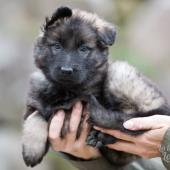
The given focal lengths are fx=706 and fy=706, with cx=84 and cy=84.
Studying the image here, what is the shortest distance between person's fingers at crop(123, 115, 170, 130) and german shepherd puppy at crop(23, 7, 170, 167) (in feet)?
0.35

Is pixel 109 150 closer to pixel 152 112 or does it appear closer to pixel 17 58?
pixel 152 112

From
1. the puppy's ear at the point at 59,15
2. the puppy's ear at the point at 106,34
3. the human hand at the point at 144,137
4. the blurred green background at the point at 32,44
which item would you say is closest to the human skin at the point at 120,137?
the human hand at the point at 144,137

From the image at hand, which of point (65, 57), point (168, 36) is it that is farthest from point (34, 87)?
point (168, 36)

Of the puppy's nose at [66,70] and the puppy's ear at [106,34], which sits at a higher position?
the puppy's ear at [106,34]

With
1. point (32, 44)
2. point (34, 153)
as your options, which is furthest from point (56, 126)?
point (32, 44)

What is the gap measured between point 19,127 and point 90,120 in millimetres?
4705

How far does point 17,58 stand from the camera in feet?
30.5

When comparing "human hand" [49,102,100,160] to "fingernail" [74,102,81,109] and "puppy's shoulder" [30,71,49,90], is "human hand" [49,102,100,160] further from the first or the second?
"puppy's shoulder" [30,71,49,90]

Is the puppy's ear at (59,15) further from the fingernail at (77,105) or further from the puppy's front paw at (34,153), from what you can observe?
the puppy's front paw at (34,153)

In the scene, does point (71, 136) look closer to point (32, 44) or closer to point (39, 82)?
point (39, 82)

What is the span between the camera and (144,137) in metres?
4.47

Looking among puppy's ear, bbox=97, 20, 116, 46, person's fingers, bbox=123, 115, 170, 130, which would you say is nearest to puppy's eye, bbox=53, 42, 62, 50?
puppy's ear, bbox=97, 20, 116, 46

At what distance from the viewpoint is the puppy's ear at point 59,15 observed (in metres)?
4.68

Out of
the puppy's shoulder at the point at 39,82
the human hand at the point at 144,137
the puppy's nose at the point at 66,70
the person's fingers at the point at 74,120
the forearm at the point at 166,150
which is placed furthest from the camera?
the puppy's shoulder at the point at 39,82
